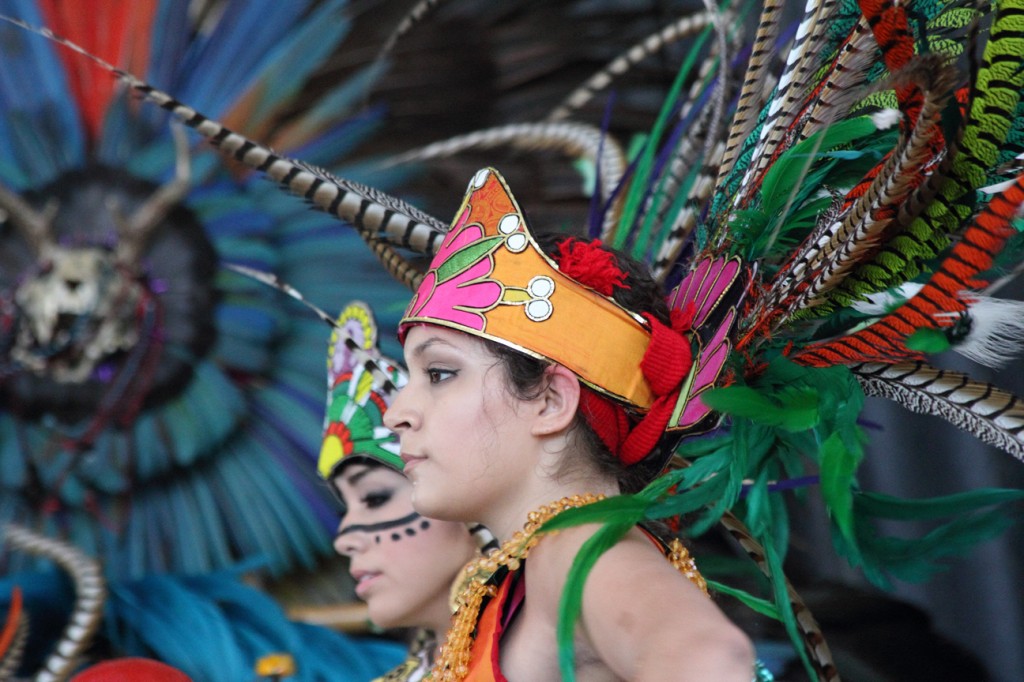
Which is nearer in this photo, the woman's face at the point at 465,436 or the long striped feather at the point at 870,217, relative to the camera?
the long striped feather at the point at 870,217

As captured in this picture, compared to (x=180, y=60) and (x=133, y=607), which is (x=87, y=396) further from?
(x=180, y=60)

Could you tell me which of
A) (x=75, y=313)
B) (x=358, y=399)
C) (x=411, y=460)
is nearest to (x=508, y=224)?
(x=411, y=460)

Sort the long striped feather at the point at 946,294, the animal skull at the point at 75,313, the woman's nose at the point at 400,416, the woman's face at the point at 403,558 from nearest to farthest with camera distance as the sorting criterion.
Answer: the long striped feather at the point at 946,294 < the woman's nose at the point at 400,416 < the woman's face at the point at 403,558 < the animal skull at the point at 75,313

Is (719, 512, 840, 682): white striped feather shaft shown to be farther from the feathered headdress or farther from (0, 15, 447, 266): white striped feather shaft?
(0, 15, 447, 266): white striped feather shaft

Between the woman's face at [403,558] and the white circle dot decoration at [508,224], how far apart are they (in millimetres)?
588

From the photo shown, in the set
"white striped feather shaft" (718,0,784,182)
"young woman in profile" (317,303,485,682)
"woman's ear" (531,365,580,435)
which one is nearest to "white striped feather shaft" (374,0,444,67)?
"young woman in profile" (317,303,485,682)

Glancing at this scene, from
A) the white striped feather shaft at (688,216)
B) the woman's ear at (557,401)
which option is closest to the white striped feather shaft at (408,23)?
the white striped feather shaft at (688,216)

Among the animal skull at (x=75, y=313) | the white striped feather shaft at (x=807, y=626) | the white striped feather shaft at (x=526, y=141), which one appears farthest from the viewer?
the animal skull at (x=75, y=313)

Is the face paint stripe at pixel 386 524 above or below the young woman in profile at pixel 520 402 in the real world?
below

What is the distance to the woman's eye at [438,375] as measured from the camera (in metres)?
1.19

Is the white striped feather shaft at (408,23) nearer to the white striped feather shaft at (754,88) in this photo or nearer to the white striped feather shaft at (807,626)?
the white striped feather shaft at (754,88)

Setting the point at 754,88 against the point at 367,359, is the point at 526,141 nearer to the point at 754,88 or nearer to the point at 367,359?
the point at 367,359

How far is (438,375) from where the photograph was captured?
1.20m

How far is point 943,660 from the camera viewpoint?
189 cm
